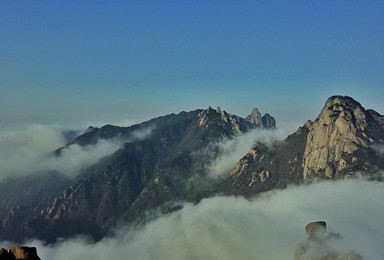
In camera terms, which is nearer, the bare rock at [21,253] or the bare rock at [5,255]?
the bare rock at [5,255]

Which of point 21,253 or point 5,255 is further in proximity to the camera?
point 21,253

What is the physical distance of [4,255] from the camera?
8450 cm

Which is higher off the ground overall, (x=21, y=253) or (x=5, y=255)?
(x=5, y=255)

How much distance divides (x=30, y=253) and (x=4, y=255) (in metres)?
7.37

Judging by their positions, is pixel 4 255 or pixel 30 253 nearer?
pixel 4 255

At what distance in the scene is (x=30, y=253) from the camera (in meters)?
91.1

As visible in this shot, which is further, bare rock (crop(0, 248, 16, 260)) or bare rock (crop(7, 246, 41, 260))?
bare rock (crop(7, 246, 41, 260))
